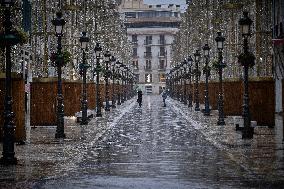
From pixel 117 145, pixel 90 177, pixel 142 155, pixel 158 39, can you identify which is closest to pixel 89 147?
pixel 117 145

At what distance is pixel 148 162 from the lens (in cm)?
Result: 1647

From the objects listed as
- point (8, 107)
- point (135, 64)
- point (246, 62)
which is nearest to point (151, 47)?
point (135, 64)

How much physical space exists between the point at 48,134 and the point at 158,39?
168 m

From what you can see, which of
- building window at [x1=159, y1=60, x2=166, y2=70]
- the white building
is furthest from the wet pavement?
building window at [x1=159, y1=60, x2=166, y2=70]

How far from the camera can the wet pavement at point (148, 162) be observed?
12.9 meters

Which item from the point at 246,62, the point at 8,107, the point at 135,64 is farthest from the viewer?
the point at 135,64

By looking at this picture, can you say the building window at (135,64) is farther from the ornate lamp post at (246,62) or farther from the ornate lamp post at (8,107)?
the ornate lamp post at (8,107)

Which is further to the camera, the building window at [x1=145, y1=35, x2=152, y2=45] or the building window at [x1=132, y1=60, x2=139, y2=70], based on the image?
the building window at [x1=145, y1=35, x2=152, y2=45]

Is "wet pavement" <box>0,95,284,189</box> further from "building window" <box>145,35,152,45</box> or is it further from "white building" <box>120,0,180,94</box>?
"building window" <box>145,35,152,45</box>

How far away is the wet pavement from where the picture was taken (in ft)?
42.2

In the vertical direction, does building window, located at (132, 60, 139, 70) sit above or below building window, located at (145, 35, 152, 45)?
below

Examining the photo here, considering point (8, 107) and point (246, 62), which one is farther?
point (246, 62)

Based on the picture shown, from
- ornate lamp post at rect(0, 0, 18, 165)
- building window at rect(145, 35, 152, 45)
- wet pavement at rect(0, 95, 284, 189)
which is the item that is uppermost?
building window at rect(145, 35, 152, 45)

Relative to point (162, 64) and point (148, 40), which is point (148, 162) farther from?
point (148, 40)
